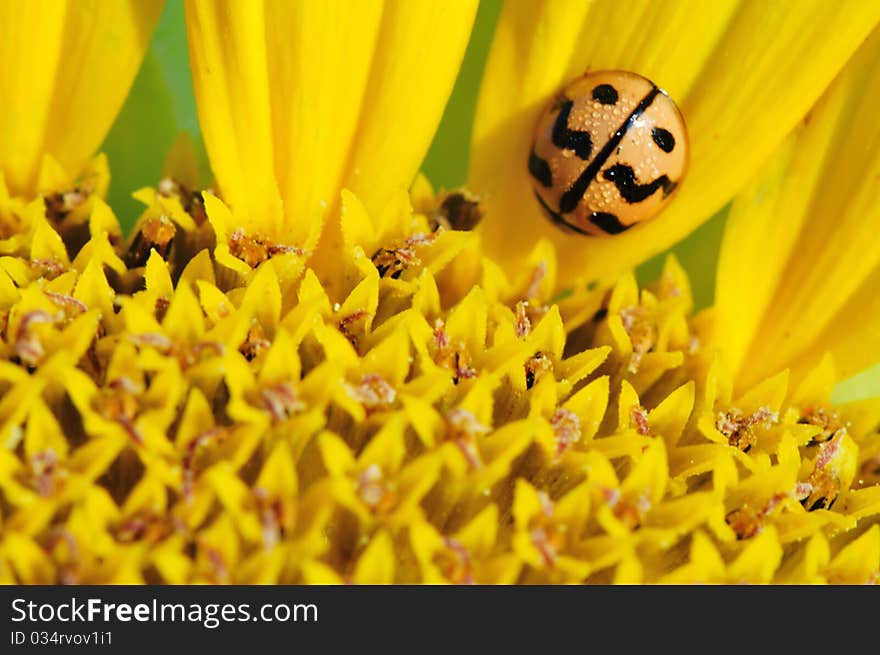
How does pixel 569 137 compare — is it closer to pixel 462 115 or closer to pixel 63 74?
pixel 462 115

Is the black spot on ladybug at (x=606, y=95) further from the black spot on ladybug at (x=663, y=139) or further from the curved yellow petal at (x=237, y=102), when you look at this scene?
the curved yellow petal at (x=237, y=102)

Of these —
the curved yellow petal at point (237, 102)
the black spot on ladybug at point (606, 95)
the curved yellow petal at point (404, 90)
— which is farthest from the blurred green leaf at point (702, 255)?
the curved yellow petal at point (237, 102)

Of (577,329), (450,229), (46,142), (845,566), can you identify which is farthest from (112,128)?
(845,566)

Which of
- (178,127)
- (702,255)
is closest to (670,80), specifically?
(702,255)

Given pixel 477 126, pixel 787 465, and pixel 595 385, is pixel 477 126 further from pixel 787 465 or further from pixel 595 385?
pixel 787 465

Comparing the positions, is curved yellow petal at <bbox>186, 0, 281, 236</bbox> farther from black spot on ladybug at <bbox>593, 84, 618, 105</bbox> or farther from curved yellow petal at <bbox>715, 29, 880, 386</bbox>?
curved yellow petal at <bbox>715, 29, 880, 386</bbox>

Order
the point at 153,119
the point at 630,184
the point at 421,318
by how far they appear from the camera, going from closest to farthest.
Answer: the point at 421,318
the point at 630,184
the point at 153,119
